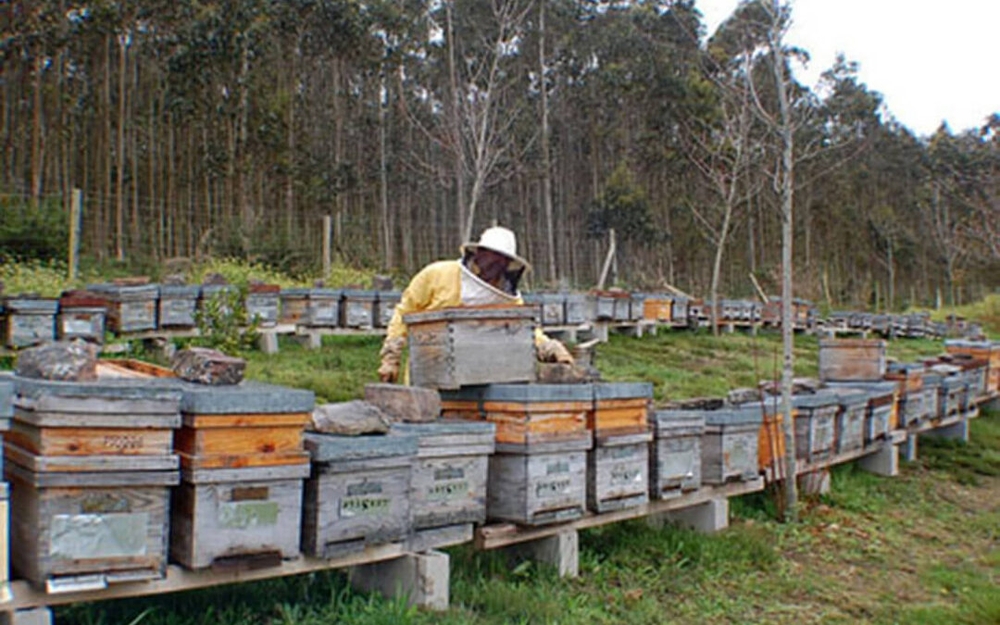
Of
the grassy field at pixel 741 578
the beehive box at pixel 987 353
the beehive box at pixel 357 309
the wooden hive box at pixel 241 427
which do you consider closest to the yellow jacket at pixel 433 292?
the grassy field at pixel 741 578

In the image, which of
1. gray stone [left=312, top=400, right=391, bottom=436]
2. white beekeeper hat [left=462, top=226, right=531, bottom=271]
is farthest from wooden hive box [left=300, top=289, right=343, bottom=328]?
gray stone [left=312, top=400, right=391, bottom=436]

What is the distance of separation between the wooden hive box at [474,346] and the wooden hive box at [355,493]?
36.0 inches

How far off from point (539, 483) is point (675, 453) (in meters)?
1.41

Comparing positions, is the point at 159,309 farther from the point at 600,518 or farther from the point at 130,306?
the point at 600,518

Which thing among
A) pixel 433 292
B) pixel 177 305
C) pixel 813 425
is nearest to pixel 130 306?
pixel 177 305

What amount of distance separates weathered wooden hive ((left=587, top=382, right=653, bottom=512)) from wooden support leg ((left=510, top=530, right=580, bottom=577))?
25cm

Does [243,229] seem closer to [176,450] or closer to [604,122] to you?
[176,450]

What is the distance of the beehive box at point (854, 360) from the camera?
9.75m

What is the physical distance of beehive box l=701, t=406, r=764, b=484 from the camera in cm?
648

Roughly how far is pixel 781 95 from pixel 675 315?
1120 centimetres

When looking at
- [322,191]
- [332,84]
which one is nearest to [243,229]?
[322,191]

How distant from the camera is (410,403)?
16.3ft

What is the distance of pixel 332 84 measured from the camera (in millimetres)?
32656

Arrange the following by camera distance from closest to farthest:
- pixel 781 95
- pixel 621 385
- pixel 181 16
A: pixel 621 385, pixel 781 95, pixel 181 16
